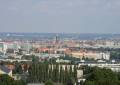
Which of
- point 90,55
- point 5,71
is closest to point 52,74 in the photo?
point 5,71

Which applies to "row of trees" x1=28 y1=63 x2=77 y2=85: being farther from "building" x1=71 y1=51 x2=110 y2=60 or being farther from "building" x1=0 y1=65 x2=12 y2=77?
"building" x1=71 y1=51 x2=110 y2=60

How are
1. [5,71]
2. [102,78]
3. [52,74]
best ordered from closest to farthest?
1. [102,78]
2. [52,74]
3. [5,71]

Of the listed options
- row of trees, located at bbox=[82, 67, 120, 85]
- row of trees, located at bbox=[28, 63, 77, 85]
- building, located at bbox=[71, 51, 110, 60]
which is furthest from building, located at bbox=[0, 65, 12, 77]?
building, located at bbox=[71, 51, 110, 60]

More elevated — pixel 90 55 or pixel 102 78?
pixel 102 78

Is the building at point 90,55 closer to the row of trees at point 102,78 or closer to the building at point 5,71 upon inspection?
the building at point 5,71

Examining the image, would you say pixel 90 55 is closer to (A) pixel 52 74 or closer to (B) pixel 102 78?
(A) pixel 52 74

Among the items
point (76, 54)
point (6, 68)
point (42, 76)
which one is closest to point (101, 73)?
point (42, 76)

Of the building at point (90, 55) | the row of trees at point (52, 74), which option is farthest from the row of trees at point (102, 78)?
the building at point (90, 55)

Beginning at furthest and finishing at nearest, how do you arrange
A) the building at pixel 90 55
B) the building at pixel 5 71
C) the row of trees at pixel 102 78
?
the building at pixel 90 55 → the building at pixel 5 71 → the row of trees at pixel 102 78
